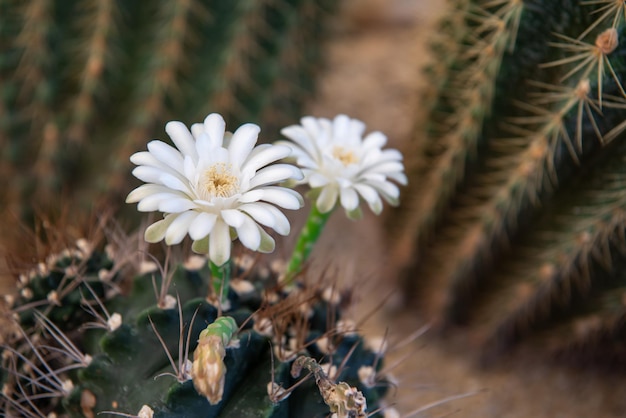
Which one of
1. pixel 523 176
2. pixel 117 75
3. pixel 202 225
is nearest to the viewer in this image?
pixel 202 225

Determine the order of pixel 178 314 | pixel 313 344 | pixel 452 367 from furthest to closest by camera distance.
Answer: pixel 452 367
pixel 313 344
pixel 178 314

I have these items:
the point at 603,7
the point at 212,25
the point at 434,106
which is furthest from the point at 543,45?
the point at 212,25

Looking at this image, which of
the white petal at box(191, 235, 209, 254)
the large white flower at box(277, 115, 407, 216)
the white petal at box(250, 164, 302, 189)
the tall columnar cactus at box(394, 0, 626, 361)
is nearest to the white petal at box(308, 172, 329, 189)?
the large white flower at box(277, 115, 407, 216)

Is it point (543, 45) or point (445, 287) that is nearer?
point (543, 45)

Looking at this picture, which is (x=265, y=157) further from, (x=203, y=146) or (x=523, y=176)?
(x=523, y=176)

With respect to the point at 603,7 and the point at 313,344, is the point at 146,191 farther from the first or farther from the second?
the point at 603,7

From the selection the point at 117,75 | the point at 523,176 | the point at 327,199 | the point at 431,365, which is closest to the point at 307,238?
the point at 327,199

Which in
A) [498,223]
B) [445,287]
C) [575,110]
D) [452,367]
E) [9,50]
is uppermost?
[9,50]
